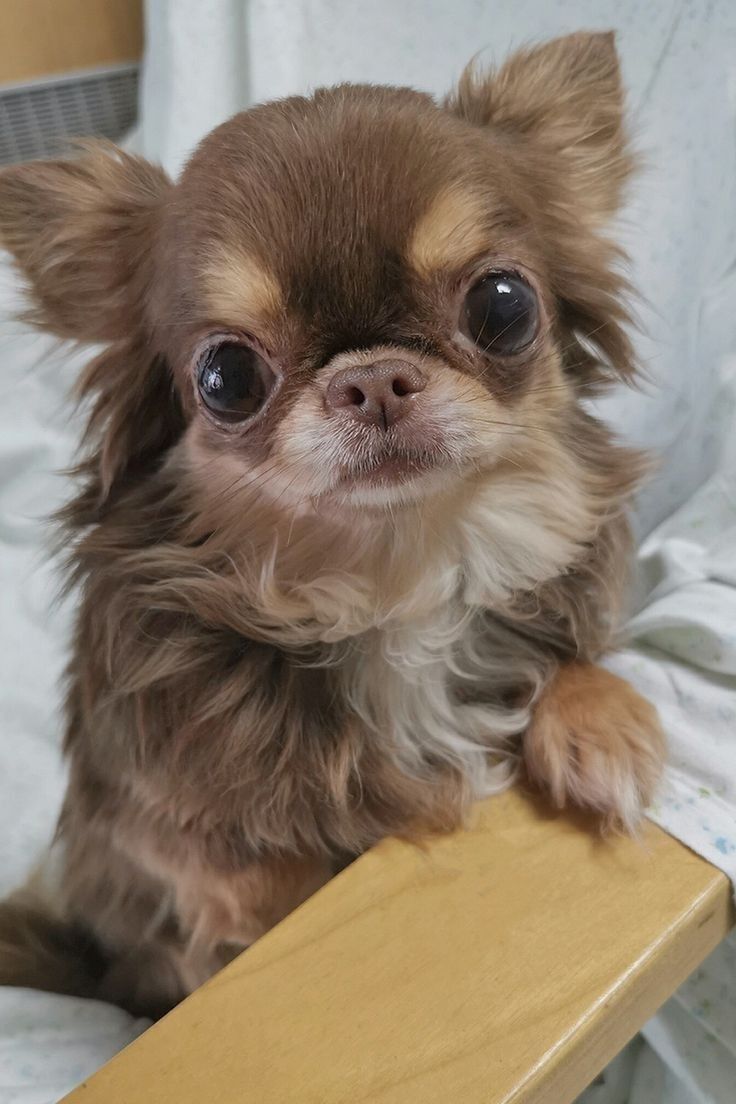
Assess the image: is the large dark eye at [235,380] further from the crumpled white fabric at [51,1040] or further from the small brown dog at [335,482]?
the crumpled white fabric at [51,1040]

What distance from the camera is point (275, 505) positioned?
0.92m

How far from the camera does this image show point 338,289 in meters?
0.79

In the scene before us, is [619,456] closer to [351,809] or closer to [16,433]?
[351,809]

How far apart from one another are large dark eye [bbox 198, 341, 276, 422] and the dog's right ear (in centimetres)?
17

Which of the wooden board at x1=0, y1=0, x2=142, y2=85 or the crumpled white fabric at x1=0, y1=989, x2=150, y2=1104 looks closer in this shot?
the crumpled white fabric at x1=0, y1=989, x2=150, y2=1104

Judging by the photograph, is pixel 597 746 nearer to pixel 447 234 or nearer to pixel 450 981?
pixel 450 981

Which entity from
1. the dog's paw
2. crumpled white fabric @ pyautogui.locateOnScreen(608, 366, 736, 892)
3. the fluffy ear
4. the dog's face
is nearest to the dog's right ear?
the fluffy ear

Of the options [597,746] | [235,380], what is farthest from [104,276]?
[597,746]

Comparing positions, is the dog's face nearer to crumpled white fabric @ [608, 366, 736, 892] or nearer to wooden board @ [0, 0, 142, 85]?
crumpled white fabric @ [608, 366, 736, 892]

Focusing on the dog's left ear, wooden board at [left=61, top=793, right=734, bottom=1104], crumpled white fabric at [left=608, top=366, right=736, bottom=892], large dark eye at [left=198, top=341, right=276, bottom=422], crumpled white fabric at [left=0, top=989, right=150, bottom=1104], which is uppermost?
→ the dog's left ear

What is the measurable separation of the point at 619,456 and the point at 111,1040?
92cm

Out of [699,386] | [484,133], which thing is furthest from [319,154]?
[699,386]

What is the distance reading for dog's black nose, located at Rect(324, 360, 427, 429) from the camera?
77cm

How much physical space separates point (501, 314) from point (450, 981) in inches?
23.6
